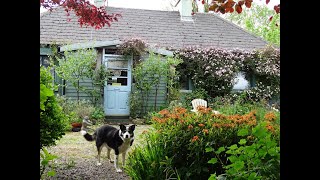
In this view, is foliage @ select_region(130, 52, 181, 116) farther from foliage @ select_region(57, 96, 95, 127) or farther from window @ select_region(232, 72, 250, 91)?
window @ select_region(232, 72, 250, 91)

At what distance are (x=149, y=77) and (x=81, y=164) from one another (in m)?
4.74

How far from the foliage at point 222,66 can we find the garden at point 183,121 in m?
0.02

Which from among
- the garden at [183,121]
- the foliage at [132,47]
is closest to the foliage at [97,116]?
the garden at [183,121]

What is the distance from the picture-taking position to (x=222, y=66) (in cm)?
934

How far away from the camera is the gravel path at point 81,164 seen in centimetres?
359

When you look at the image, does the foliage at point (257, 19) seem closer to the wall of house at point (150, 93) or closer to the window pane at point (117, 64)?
the wall of house at point (150, 93)

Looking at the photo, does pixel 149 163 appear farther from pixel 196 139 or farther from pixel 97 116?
pixel 97 116

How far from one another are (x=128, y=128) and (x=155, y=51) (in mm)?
5086

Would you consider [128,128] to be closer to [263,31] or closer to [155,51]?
[155,51]

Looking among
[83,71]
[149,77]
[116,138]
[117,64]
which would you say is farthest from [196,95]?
[116,138]

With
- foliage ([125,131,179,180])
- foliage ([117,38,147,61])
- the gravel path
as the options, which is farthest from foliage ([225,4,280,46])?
foliage ([125,131,179,180])

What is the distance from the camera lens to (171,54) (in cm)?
876

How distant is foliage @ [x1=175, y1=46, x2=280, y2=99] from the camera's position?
9211mm
